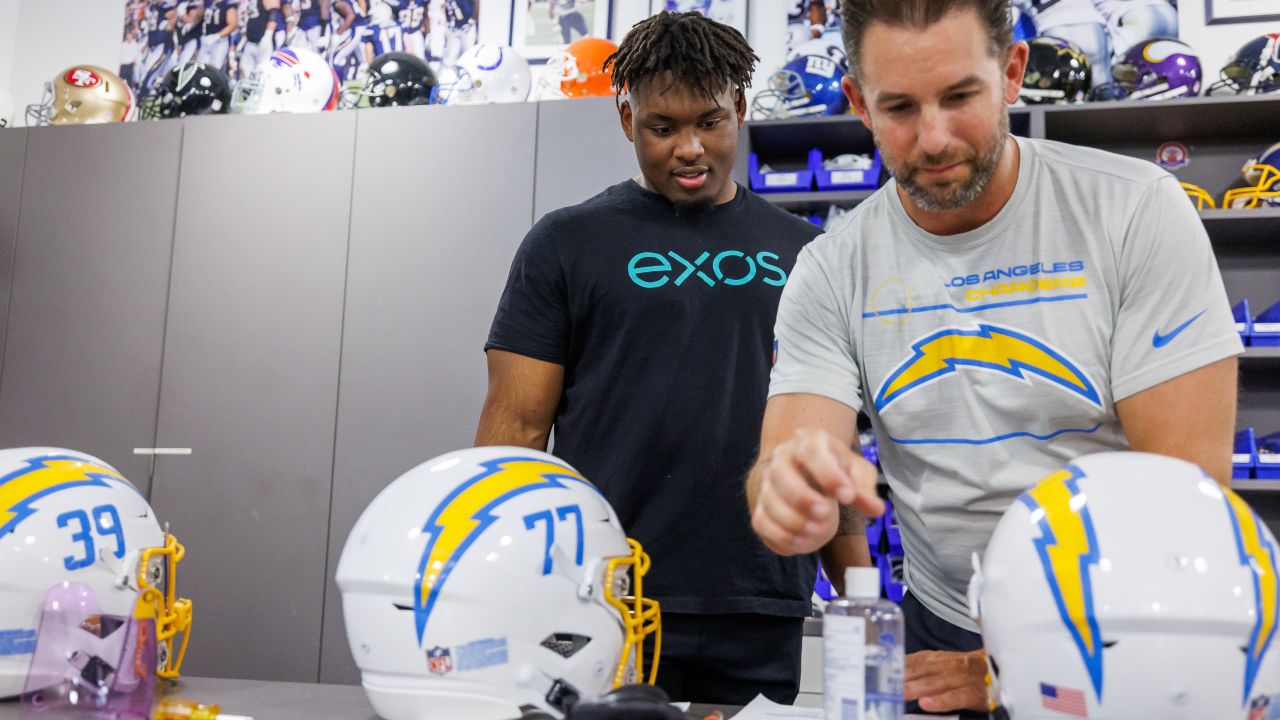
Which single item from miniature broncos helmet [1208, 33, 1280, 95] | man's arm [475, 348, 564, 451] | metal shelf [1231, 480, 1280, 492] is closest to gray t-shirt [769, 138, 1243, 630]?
man's arm [475, 348, 564, 451]

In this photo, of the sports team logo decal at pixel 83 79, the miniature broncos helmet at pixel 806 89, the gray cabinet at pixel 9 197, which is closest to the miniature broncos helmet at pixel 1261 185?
the miniature broncos helmet at pixel 806 89

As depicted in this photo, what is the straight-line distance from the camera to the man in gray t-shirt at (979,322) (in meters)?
1.11

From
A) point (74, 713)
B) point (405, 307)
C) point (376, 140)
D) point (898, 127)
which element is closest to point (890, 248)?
point (898, 127)

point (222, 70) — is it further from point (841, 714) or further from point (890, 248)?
point (841, 714)

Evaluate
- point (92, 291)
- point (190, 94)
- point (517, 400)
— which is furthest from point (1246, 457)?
point (92, 291)

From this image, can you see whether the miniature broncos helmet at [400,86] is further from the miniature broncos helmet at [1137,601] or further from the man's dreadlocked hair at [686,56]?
the miniature broncos helmet at [1137,601]

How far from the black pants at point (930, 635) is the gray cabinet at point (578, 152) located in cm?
209

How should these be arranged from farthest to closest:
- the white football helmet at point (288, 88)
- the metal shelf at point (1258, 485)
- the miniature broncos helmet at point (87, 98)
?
the miniature broncos helmet at point (87, 98), the white football helmet at point (288, 88), the metal shelf at point (1258, 485)

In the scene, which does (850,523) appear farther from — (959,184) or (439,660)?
(439,660)

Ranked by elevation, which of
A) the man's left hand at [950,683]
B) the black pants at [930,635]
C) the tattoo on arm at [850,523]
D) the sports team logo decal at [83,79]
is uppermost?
the sports team logo decal at [83,79]

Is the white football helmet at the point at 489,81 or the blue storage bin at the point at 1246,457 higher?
the white football helmet at the point at 489,81

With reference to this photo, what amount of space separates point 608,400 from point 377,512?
500 millimetres

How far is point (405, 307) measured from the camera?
3.27m

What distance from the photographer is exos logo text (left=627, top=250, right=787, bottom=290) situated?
1.65 m
